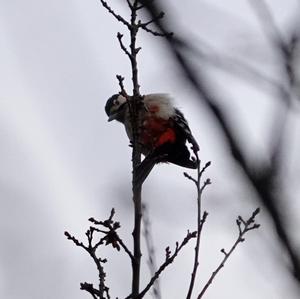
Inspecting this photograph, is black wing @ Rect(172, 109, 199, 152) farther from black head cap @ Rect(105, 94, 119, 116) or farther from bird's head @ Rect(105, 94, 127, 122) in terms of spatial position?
black head cap @ Rect(105, 94, 119, 116)

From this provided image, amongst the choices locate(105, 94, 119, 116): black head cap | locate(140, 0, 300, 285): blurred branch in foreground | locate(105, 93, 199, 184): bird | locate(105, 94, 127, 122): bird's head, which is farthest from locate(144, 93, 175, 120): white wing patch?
locate(140, 0, 300, 285): blurred branch in foreground

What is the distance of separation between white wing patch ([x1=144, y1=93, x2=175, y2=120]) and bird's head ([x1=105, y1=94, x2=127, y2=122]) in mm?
278

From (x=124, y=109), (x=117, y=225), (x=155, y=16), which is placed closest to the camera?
(x=155, y=16)

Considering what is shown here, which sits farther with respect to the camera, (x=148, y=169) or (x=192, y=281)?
(x=148, y=169)

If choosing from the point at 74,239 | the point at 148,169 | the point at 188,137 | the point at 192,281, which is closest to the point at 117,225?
the point at 74,239

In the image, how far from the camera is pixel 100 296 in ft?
8.79

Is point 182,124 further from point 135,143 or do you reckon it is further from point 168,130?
point 135,143

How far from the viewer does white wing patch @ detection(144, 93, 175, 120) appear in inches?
232

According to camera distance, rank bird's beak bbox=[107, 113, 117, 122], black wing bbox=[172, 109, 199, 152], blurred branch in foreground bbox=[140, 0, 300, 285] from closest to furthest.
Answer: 1. blurred branch in foreground bbox=[140, 0, 300, 285]
2. black wing bbox=[172, 109, 199, 152]
3. bird's beak bbox=[107, 113, 117, 122]

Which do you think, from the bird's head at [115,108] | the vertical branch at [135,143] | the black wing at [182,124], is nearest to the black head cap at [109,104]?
the bird's head at [115,108]

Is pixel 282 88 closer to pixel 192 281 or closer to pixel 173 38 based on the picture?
pixel 173 38

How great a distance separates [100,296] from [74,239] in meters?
0.36

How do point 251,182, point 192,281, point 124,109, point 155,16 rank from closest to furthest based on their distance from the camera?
point 251,182 < point 155,16 < point 192,281 < point 124,109

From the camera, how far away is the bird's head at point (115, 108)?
641 cm
